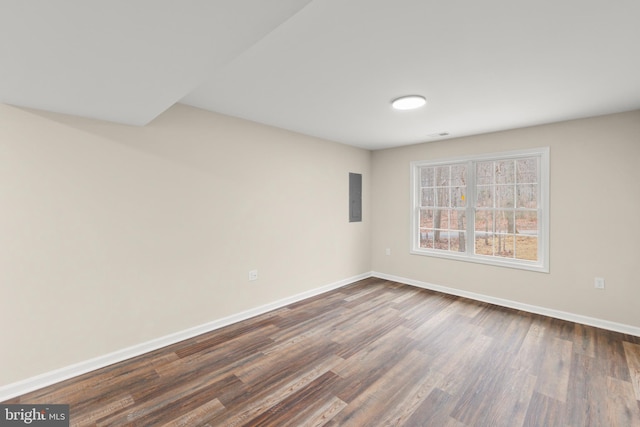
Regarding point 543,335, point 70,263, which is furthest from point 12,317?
point 543,335

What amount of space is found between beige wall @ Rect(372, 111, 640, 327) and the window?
13 cm

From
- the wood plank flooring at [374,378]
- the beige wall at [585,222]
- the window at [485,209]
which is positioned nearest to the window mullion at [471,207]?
the window at [485,209]

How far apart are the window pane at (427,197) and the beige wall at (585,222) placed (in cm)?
82

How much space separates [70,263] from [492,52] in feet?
11.5

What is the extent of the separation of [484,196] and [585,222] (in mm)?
1135

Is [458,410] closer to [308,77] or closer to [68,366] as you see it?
[308,77]

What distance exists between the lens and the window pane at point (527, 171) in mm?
3604

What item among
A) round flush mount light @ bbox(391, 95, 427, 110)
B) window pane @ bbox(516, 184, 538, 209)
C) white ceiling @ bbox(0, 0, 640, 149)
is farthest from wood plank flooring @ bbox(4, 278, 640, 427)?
round flush mount light @ bbox(391, 95, 427, 110)

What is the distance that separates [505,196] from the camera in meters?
3.85

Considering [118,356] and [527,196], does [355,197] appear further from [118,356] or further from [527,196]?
[118,356]

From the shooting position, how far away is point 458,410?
6.12 feet

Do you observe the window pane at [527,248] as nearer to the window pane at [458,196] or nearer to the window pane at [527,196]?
the window pane at [527,196]

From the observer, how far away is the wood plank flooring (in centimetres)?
181

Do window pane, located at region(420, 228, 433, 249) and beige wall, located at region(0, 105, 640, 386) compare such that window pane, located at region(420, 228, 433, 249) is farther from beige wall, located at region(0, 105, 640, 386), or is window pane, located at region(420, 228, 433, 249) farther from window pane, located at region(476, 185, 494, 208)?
window pane, located at region(476, 185, 494, 208)
